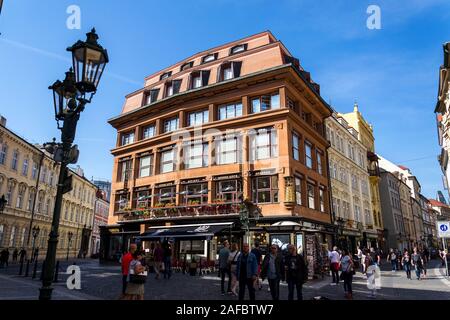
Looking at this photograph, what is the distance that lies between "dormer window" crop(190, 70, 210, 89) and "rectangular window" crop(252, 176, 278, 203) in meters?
10.1

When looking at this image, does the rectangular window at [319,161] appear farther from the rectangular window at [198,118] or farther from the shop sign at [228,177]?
the rectangular window at [198,118]

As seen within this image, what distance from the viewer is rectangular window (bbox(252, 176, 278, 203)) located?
22.5 m

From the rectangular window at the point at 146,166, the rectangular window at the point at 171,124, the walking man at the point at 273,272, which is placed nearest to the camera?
the walking man at the point at 273,272

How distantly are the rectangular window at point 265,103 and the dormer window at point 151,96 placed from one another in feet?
36.0

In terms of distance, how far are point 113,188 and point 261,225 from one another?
16.9m

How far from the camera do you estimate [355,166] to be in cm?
3931

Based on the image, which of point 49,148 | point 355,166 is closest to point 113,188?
point 49,148

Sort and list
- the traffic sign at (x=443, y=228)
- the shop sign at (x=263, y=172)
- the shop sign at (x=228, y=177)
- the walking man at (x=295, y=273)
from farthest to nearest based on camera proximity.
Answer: the shop sign at (x=228, y=177)
the shop sign at (x=263, y=172)
the traffic sign at (x=443, y=228)
the walking man at (x=295, y=273)

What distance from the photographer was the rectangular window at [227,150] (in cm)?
2484

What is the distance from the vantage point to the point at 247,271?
Answer: 30.8 ft

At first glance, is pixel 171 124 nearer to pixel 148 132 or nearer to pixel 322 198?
pixel 148 132

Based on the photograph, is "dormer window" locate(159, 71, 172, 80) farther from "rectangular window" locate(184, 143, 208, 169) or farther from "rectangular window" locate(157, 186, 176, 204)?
"rectangular window" locate(157, 186, 176, 204)

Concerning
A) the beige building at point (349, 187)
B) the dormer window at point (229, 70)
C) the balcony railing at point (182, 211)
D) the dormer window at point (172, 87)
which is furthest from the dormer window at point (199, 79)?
the beige building at point (349, 187)

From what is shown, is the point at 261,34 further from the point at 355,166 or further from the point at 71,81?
the point at 71,81
